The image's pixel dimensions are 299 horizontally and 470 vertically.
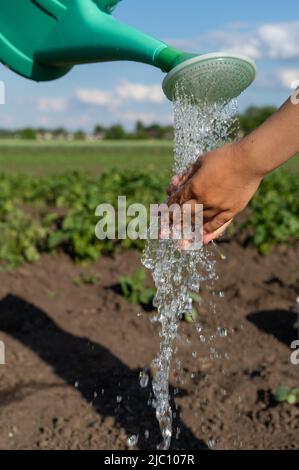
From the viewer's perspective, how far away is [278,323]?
4.07 meters

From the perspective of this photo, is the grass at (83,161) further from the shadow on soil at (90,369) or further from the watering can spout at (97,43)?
the watering can spout at (97,43)

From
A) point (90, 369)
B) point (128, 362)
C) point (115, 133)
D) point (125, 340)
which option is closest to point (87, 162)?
point (125, 340)

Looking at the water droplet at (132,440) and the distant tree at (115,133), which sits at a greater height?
the distant tree at (115,133)

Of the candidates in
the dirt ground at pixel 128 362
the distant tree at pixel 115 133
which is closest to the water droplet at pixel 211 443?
the dirt ground at pixel 128 362

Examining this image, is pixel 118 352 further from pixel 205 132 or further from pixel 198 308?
pixel 205 132

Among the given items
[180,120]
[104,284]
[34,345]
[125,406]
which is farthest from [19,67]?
[104,284]

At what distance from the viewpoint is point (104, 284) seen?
478cm

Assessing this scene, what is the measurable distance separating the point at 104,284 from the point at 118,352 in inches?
42.5

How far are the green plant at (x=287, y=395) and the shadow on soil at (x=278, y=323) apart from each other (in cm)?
76

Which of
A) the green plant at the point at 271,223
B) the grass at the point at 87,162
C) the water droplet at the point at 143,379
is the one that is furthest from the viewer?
the grass at the point at 87,162

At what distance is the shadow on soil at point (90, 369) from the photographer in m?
3.02

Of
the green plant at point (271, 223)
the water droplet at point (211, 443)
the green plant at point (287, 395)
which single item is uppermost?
the green plant at point (271, 223)

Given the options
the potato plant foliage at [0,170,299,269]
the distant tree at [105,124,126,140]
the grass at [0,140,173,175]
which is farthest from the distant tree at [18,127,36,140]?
the potato plant foliage at [0,170,299,269]
